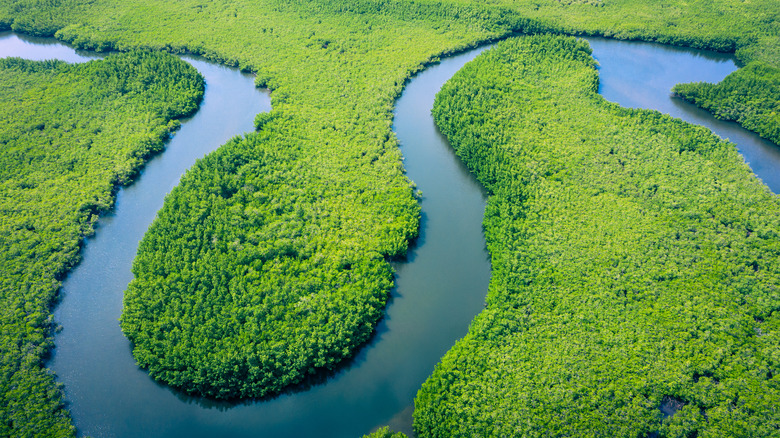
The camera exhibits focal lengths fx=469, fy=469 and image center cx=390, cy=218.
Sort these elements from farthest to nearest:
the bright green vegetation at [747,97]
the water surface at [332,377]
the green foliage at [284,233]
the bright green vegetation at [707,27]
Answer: the bright green vegetation at [707,27]
the bright green vegetation at [747,97]
the green foliage at [284,233]
the water surface at [332,377]

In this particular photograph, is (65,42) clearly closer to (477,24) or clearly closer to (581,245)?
(477,24)

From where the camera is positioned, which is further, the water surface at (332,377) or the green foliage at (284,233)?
the green foliage at (284,233)

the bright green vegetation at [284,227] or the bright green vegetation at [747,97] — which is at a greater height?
the bright green vegetation at [747,97]

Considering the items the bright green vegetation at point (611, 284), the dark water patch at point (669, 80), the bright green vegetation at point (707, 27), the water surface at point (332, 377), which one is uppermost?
the bright green vegetation at point (707, 27)

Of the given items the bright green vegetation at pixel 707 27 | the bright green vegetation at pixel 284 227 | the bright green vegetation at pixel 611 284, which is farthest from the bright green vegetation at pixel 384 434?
the bright green vegetation at pixel 707 27

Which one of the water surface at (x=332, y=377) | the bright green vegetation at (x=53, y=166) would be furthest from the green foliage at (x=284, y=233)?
the bright green vegetation at (x=53, y=166)

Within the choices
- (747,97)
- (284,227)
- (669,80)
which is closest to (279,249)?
(284,227)

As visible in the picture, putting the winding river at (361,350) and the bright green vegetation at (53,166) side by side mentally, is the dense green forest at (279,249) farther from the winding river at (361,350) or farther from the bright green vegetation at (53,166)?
the bright green vegetation at (53,166)

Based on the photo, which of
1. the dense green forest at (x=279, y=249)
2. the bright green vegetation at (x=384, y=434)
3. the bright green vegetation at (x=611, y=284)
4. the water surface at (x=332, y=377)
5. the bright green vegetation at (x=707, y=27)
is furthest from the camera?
the bright green vegetation at (x=707, y=27)
